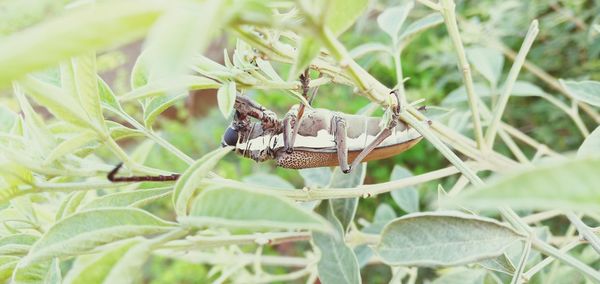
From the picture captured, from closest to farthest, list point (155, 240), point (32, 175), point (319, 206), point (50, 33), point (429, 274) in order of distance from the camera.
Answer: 1. point (50, 33)
2. point (155, 240)
3. point (32, 175)
4. point (319, 206)
5. point (429, 274)

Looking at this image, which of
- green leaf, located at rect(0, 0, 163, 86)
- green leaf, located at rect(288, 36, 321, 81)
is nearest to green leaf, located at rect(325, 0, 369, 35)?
green leaf, located at rect(288, 36, 321, 81)

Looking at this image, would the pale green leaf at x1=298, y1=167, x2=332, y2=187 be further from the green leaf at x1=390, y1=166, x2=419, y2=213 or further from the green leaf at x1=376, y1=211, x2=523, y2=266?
the green leaf at x1=376, y1=211, x2=523, y2=266

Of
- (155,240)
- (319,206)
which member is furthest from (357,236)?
(155,240)

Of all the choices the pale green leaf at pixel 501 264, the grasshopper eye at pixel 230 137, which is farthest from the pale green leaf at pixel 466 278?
the grasshopper eye at pixel 230 137

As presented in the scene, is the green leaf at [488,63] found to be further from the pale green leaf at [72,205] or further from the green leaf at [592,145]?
the pale green leaf at [72,205]

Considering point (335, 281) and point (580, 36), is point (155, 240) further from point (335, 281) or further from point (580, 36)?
point (580, 36)

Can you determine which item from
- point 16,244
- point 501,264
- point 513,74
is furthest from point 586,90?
point 16,244
